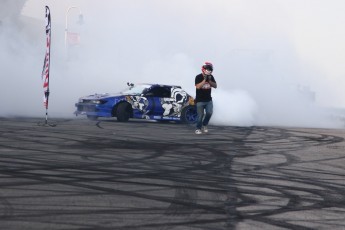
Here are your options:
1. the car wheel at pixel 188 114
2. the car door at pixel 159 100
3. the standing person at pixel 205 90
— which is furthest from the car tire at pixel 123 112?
the standing person at pixel 205 90

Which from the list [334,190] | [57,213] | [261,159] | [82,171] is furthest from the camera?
[261,159]

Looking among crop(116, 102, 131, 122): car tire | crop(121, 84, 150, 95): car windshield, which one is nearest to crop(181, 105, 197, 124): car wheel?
crop(121, 84, 150, 95): car windshield

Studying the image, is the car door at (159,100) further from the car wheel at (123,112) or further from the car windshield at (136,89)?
the car wheel at (123,112)

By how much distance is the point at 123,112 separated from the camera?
22875 mm

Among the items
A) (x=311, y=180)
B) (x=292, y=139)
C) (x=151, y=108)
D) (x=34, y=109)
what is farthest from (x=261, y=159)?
(x=34, y=109)

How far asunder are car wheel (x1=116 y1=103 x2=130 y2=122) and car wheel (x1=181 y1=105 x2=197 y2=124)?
1.85m

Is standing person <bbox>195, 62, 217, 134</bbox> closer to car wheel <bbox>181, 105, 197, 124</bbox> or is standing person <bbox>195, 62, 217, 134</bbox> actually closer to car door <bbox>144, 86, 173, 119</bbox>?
car door <bbox>144, 86, 173, 119</bbox>

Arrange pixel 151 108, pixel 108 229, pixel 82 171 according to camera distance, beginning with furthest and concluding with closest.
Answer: pixel 151 108, pixel 82 171, pixel 108 229

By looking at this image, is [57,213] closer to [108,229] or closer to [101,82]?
[108,229]

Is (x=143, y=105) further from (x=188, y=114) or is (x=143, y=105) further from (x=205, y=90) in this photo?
(x=205, y=90)

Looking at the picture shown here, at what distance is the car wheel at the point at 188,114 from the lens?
23906mm

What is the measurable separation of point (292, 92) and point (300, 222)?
25711 millimetres

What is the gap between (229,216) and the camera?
7.31 meters

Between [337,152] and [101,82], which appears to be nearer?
[337,152]
